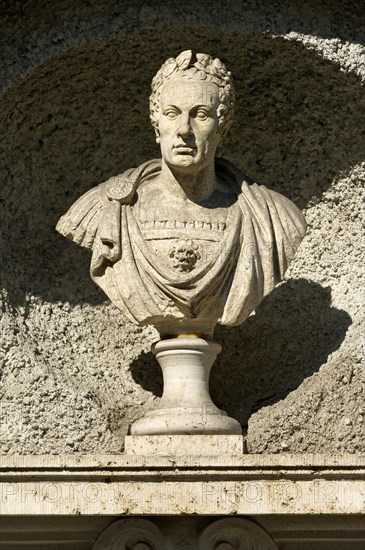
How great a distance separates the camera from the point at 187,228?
7070 mm

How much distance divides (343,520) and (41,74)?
6.26ft

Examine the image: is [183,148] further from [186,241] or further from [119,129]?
[119,129]

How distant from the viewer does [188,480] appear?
22.0 ft

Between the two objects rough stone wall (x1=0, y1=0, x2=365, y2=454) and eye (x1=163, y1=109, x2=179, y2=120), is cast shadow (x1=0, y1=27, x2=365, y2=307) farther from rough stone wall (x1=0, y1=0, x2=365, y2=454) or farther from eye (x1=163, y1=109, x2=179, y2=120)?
eye (x1=163, y1=109, x2=179, y2=120)

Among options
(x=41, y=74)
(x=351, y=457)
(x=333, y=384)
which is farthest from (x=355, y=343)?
(x=41, y=74)

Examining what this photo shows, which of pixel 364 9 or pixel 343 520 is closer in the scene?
pixel 343 520

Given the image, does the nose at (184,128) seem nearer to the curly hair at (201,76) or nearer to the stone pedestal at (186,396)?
the curly hair at (201,76)

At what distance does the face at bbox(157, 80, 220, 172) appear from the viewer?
6.97 meters

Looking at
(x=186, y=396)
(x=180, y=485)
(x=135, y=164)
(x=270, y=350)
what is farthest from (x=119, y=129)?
(x=180, y=485)

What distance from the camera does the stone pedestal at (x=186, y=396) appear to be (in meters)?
6.89

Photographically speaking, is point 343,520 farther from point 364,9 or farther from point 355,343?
point 364,9

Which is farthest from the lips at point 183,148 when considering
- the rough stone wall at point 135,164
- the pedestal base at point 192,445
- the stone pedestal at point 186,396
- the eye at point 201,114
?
the pedestal base at point 192,445

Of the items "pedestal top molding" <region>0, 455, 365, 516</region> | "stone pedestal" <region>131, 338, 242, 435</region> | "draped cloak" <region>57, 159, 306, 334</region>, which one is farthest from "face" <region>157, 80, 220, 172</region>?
"pedestal top molding" <region>0, 455, 365, 516</region>

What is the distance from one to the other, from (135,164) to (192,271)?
900mm
